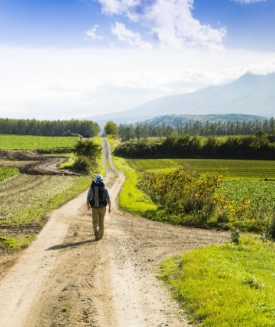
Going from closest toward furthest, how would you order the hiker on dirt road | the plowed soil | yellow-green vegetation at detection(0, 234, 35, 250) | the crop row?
1. yellow-green vegetation at detection(0, 234, 35, 250)
2. the hiker on dirt road
3. the crop row
4. the plowed soil

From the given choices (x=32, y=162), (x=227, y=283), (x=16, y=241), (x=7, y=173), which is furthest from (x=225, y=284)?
(x=32, y=162)

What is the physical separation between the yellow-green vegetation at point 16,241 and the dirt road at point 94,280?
0.49 meters

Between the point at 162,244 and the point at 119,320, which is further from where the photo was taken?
the point at 162,244

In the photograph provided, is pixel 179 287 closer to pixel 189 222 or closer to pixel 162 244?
pixel 162 244

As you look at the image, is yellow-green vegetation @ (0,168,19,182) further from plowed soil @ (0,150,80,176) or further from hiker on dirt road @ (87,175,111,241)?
hiker on dirt road @ (87,175,111,241)

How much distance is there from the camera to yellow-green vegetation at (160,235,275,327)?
8.09m

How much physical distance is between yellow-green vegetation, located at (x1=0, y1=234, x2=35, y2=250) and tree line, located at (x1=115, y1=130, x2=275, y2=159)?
108 m

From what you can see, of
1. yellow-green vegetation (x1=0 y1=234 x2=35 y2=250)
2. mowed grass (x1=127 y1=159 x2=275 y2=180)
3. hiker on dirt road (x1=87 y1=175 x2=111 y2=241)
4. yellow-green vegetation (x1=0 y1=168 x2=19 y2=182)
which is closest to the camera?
yellow-green vegetation (x1=0 y1=234 x2=35 y2=250)

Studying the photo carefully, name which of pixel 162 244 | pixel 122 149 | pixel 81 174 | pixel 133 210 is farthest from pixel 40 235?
pixel 122 149

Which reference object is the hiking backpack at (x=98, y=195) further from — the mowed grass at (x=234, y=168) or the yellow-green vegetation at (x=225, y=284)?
the mowed grass at (x=234, y=168)

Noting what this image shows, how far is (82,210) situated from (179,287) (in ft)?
55.8

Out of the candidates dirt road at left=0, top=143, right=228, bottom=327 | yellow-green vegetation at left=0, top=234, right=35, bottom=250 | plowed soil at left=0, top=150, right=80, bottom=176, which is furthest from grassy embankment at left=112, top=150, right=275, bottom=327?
→ plowed soil at left=0, top=150, right=80, bottom=176

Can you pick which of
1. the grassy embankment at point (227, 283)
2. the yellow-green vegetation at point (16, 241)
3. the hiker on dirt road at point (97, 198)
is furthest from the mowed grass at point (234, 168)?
the grassy embankment at point (227, 283)

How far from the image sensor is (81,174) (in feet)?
202
